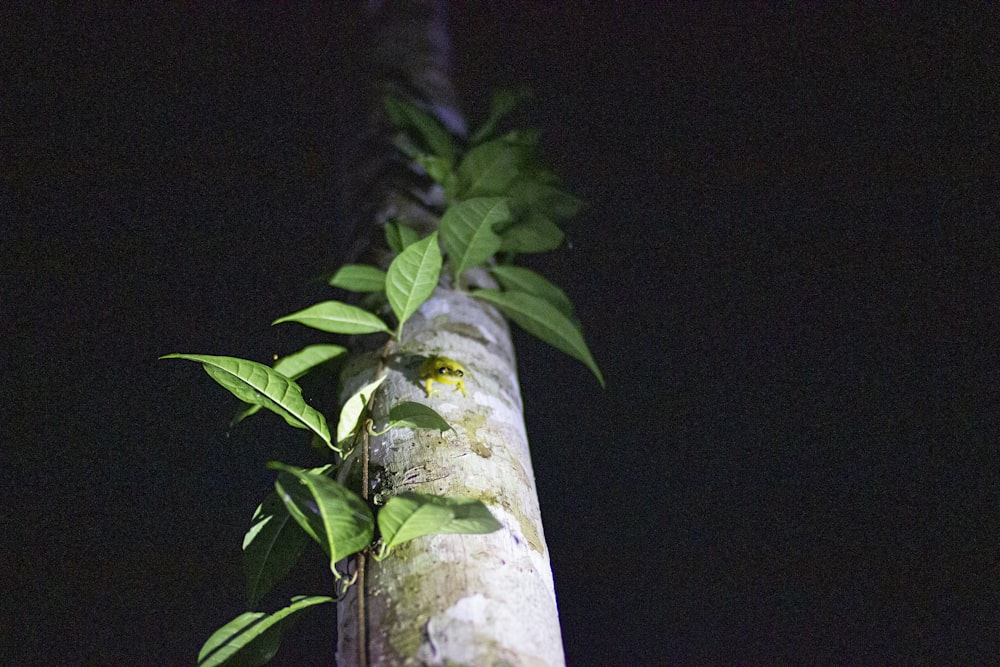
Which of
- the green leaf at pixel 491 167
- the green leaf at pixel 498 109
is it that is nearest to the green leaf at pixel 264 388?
the green leaf at pixel 491 167

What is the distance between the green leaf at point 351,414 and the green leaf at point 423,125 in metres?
0.62

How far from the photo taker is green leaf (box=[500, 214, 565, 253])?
121 centimetres

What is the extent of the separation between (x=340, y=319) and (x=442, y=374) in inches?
6.5

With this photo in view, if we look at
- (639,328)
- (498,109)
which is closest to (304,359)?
(498,109)

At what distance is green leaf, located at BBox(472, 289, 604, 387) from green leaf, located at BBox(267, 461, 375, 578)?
0.46 meters

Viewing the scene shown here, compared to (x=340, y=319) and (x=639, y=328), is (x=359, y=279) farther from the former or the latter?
(x=639, y=328)

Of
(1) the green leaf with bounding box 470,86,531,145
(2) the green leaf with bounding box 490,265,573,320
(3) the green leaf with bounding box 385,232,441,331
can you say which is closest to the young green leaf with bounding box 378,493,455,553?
(3) the green leaf with bounding box 385,232,441,331

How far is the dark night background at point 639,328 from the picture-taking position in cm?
128

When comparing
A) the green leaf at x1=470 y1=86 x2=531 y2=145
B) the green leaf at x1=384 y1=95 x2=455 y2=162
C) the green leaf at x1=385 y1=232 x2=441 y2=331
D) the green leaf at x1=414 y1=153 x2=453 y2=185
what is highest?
the green leaf at x1=470 y1=86 x2=531 y2=145

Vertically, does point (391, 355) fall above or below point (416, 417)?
above

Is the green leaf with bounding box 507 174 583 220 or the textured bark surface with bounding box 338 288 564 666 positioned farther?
the green leaf with bounding box 507 174 583 220

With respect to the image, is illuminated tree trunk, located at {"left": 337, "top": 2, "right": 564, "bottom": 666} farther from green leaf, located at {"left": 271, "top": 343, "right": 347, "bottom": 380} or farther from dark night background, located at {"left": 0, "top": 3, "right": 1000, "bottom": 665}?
dark night background, located at {"left": 0, "top": 3, "right": 1000, "bottom": 665}

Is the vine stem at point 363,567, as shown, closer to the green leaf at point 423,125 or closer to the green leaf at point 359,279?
the green leaf at point 359,279

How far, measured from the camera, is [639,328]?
1669 mm
